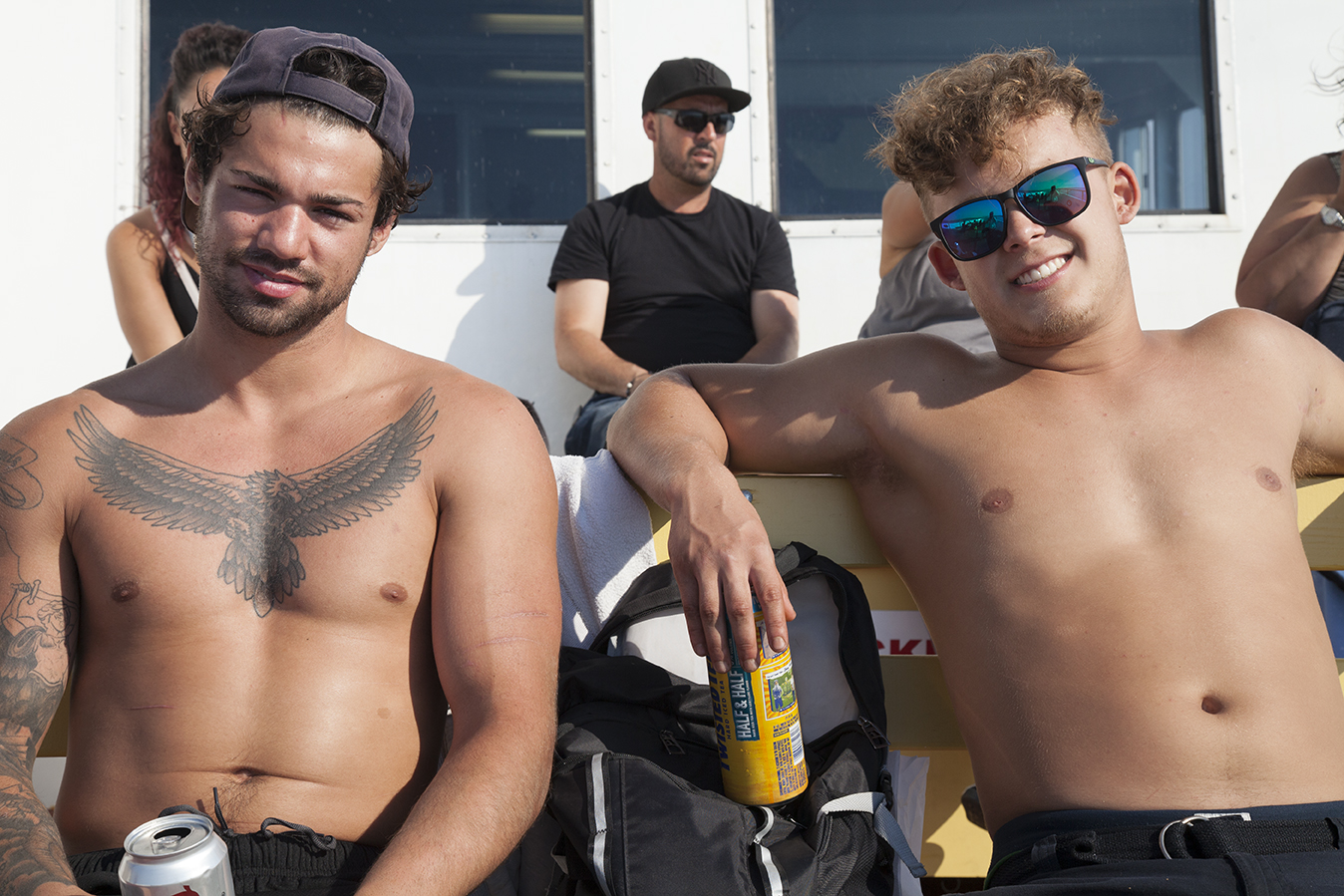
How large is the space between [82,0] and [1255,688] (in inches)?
187

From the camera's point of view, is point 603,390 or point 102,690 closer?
point 102,690

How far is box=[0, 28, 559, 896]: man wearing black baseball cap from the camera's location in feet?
5.08

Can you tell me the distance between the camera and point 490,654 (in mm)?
1606

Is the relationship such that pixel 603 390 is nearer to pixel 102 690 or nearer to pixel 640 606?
pixel 640 606

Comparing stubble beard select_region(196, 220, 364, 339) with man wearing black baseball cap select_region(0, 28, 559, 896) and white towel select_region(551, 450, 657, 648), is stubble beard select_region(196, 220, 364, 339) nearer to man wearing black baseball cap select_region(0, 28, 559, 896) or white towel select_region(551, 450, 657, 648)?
man wearing black baseball cap select_region(0, 28, 559, 896)

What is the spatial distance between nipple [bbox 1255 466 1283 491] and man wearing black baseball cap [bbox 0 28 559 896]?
4.58ft

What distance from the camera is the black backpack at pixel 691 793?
59.2 inches

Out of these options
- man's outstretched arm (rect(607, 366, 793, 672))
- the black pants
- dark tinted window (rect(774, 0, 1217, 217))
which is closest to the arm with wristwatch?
dark tinted window (rect(774, 0, 1217, 217))

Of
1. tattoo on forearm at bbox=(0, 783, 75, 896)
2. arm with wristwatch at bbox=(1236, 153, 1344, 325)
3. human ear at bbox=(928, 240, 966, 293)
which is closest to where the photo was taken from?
tattoo on forearm at bbox=(0, 783, 75, 896)

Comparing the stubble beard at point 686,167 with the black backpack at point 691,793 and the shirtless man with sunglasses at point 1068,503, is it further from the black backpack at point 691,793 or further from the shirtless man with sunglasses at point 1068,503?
the black backpack at point 691,793

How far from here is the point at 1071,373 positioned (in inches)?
80.8

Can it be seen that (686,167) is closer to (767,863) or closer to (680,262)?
(680,262)

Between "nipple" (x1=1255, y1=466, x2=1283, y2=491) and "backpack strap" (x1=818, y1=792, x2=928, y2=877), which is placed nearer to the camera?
"backpack strap" (x1=818, y1=792, x2=928, y2=877)

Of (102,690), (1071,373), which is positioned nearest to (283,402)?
(102,690)
